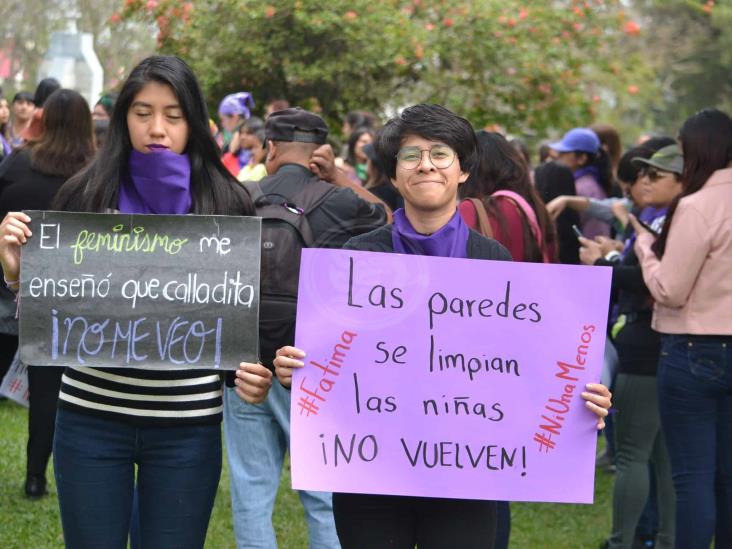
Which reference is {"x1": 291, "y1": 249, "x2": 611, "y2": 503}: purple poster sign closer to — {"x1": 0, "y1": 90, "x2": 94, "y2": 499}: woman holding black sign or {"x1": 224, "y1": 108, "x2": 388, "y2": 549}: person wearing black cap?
{"x1": 224, "y1": 108, "x2": 388, "y2": 549}: person wearing black cap

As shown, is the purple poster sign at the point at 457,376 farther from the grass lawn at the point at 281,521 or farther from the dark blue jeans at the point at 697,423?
the grass lawn at the point at 281,521

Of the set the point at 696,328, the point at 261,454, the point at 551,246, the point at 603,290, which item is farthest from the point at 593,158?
the point at 603,290

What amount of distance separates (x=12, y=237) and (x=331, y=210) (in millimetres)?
1632

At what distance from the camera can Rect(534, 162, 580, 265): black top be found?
7.20 m

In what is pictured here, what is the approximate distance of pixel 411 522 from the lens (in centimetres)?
342

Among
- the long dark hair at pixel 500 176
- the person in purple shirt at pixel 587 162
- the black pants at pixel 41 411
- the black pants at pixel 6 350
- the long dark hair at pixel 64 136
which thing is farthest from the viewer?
the person in purple shirt at pixel 587 162

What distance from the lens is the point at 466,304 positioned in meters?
3.35

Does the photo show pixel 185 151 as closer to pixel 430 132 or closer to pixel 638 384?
pixel 430 132

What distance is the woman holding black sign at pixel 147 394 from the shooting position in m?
3.33

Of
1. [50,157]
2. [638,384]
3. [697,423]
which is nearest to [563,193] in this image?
[638,384]

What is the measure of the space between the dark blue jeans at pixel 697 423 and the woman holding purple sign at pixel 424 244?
1.57 metres

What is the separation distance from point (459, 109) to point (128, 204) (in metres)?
8.50

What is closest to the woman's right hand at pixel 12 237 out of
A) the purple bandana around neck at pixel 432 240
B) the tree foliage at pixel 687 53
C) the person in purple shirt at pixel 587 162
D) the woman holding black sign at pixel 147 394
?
the woman holding black sign at pixel 147 394

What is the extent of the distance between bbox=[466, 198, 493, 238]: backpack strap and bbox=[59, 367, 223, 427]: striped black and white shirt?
5.95 ft
